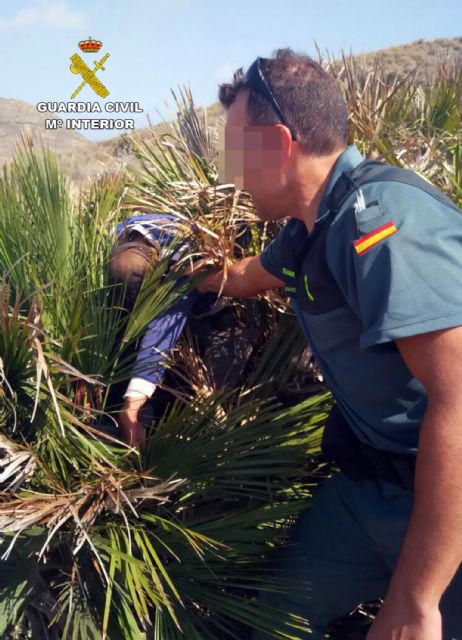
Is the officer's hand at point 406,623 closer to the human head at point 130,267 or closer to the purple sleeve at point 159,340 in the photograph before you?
the purple sleeve at point 159,340

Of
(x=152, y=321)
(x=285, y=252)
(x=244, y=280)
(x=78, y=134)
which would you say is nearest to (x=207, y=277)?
(x=244, y=280)

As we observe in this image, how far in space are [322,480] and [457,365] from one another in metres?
1.19

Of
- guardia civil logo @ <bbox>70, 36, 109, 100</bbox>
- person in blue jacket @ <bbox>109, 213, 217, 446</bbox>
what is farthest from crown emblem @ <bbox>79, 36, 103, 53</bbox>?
person in blue jacket @ <bbox>109, 213, 217, 446</bbox>

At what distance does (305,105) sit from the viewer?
187 centimetres

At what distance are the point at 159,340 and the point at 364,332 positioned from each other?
3.38 feet

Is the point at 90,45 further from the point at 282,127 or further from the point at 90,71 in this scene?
the point at 282,127

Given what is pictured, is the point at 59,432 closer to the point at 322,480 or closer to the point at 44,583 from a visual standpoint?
the point at 44,583

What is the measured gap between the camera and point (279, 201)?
6.37ft

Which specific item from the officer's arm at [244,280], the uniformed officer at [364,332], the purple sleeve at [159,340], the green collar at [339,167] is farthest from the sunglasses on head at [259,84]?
the purple sleeve at [159,340]

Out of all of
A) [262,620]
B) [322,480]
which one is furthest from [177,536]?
[322,480]

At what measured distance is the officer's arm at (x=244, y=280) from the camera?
2418mm

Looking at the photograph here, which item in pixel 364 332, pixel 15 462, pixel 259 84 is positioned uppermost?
pixel 259 84

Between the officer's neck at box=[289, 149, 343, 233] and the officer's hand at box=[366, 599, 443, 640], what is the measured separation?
945 mm

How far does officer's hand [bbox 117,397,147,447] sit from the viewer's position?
2318 millimetres
